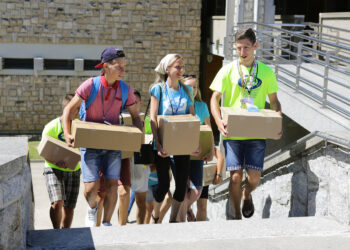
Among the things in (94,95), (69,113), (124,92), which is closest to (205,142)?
(124,92)

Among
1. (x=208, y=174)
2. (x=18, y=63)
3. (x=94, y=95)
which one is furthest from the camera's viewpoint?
(x=18, y=63)

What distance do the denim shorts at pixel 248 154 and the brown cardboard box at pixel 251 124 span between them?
0.19 metres

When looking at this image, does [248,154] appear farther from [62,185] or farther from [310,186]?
[62,185]

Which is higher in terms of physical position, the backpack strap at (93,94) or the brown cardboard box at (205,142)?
the backpack strap at (93,94)

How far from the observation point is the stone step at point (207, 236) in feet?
13.4

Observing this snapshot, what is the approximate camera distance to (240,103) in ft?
18.2

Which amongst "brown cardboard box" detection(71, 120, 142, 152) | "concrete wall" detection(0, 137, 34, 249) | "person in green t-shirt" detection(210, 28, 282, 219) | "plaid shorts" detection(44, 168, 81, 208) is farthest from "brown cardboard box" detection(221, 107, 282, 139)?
"concrete wall" detection(0, 137, 34, 249)

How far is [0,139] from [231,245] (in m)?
1.79

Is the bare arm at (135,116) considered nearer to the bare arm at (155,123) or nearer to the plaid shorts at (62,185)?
the bare arm at (155,123)

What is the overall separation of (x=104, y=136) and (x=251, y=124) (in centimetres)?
138

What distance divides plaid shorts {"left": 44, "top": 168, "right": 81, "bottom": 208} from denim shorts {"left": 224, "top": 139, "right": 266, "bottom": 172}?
1624mm

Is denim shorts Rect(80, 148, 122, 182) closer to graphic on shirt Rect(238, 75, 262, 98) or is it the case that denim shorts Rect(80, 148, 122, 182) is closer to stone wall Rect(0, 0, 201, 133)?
graphic on shirt Rect(238, 75, 262, 98)

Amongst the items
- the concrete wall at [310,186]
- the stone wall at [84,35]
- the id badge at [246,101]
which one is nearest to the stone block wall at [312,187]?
the concrete wall at [310,186]

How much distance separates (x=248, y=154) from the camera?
A: 555cm
